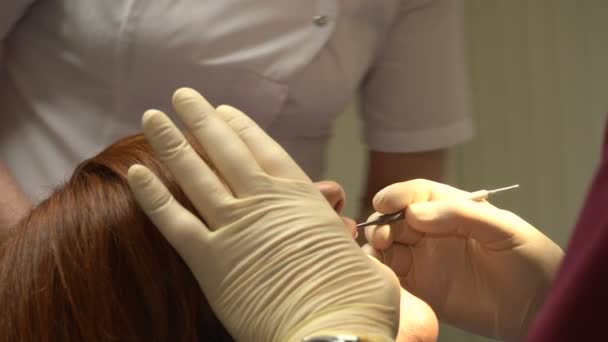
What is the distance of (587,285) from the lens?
52 cm

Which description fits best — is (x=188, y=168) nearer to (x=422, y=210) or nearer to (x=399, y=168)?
(x=422, y=210)

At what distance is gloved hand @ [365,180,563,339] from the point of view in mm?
1165

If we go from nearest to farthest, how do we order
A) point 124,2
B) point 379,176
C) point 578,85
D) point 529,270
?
1. point 529,270
2. point 124,2
3. point 379,176
4. point 578,85

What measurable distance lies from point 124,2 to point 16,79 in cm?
28

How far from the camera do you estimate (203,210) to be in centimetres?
92

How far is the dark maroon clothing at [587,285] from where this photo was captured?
1.70 ft

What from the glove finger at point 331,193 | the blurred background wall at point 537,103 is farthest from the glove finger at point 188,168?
the blurred background wall at point 537,103

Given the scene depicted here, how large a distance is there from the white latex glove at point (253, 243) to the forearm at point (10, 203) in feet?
1.56

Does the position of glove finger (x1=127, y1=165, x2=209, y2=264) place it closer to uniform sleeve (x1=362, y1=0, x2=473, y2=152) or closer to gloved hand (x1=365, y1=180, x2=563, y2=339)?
Result: gloved hand (x1=365, y1=180, x2=563, y2=339)

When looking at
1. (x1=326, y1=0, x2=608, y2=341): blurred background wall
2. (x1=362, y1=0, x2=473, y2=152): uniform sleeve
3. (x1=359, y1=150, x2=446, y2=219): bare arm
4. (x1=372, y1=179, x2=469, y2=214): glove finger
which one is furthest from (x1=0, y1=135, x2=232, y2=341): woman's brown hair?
(x1=326, y1=0, x2=608, y2=341): blurred background wall

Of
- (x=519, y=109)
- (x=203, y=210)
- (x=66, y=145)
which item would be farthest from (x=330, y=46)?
(x=519, y=109)

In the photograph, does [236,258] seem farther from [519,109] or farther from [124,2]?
[519,109]

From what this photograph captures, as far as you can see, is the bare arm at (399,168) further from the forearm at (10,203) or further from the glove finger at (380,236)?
the forearm at (10,203)

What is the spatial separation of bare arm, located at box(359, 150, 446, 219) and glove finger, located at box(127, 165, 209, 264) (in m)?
0.90
